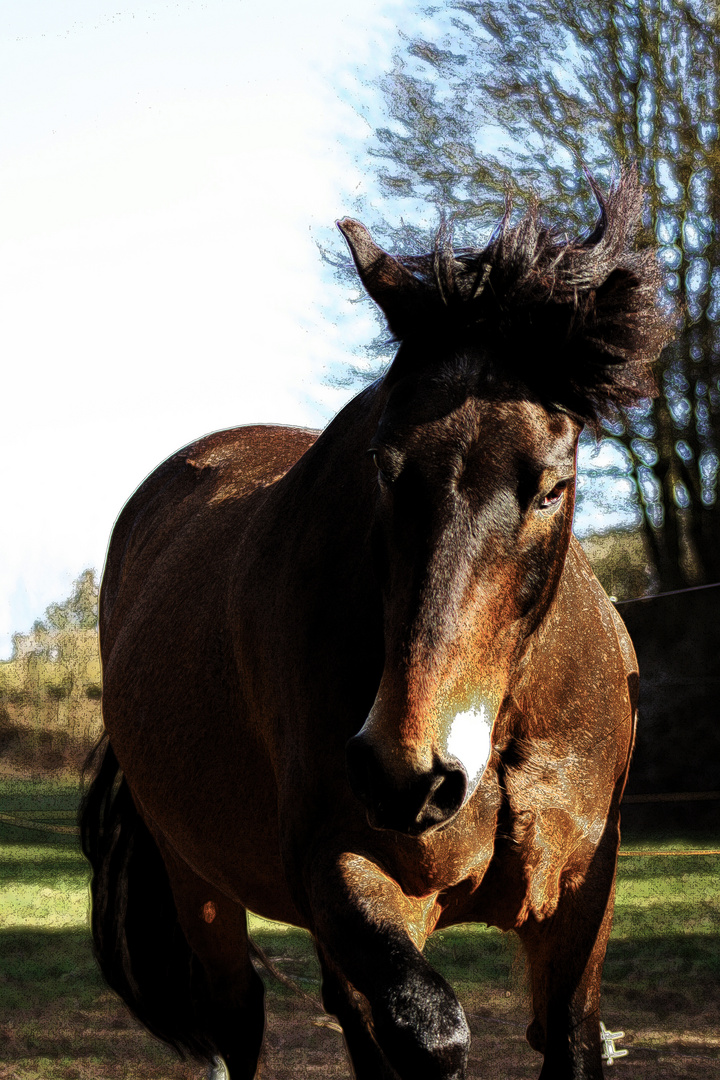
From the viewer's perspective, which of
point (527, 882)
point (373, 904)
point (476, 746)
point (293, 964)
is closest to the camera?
point (476, 746)

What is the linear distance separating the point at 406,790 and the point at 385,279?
3.35 ft

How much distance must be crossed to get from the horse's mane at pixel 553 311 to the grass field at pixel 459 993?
1.45 metres

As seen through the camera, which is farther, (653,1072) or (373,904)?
(653,1072)

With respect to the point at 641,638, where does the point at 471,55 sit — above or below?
above

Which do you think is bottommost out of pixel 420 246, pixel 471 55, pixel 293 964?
pixel 293 964

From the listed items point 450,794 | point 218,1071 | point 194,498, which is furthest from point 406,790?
point 218,1071

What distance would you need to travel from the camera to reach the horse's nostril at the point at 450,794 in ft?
5.16

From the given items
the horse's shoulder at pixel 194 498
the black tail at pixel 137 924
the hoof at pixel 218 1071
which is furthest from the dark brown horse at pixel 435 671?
the hoof at pixel 218 1071

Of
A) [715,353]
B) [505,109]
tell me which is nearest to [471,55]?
[505,109]

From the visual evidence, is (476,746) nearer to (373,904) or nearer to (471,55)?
(373,904)

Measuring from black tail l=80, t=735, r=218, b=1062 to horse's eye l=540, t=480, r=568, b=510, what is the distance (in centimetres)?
279

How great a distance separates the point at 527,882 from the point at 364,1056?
0.47m

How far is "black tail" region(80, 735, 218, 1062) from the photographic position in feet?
12.5

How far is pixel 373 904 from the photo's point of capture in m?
1.85
